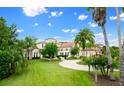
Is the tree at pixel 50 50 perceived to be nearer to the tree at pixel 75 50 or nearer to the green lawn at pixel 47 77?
the green lawn at pixel 47 77

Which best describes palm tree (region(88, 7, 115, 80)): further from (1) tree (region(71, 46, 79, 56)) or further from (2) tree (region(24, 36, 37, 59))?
(2) tree (region(24, 36, 37, 59))

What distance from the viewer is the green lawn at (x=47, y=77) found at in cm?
520

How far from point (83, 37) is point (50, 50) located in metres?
0.52

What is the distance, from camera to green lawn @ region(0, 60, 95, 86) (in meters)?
5.20

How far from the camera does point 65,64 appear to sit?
532 cm

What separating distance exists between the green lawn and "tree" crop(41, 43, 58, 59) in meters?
0.12

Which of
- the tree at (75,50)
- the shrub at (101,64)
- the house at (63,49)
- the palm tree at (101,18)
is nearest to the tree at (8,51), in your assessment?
the house at (63,49)

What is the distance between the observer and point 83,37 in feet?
17.1

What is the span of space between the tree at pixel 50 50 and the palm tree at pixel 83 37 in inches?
13.2
